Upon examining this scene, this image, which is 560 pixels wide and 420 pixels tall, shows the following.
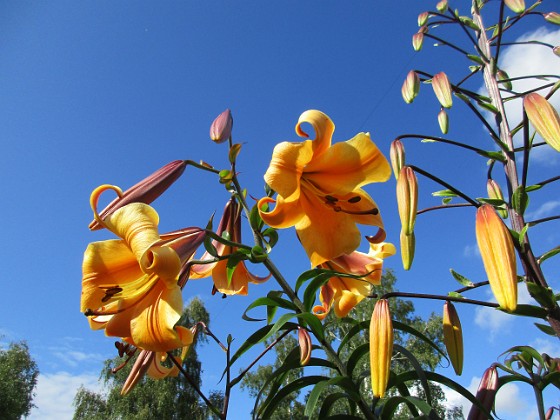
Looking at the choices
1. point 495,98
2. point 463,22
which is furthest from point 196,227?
point 463,22

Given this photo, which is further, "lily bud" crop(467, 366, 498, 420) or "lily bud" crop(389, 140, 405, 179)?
"lily bud" crop(389, 140, 405, 179)

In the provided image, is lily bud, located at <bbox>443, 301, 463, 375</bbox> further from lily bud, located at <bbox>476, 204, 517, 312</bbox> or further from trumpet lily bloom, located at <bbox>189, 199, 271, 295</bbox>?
trumpet lily bloom, located at <bbox>189, 199, 271, 295</bbox>

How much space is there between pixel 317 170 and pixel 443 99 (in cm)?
82

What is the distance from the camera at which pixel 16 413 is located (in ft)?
52.2

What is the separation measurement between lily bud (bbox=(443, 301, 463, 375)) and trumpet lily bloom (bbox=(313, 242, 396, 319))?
148mm

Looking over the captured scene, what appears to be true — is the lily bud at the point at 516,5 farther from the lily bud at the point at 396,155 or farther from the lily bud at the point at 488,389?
the lily bud at the point at 488,389

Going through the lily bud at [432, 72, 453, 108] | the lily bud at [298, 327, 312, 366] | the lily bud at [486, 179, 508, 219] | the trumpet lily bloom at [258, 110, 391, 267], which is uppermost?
the lily bud at [432, 72, 453, 108]

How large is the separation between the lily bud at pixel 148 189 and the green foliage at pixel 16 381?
58.6ft

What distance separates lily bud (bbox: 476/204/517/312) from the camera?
0.67 meters

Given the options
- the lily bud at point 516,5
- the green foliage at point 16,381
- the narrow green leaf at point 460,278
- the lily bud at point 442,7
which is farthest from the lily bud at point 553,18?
the green foliage at point 16,381

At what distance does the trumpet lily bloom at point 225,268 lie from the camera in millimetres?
955

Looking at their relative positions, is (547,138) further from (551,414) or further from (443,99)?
(551,414)

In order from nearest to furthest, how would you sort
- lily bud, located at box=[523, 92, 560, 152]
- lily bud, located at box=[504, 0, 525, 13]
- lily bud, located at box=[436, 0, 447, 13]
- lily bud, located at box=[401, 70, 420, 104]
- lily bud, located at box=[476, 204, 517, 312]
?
lily bud, located at box=[476, 204, 517, 312]
lily bud, located at box=[523, 92, 560, 152]
lily bud, located at box=[401, 70, 420, 104]
lily bud, located at box=[504, 0, 525, 13]
lily bud, located at box=[436, 0, 447, 13]

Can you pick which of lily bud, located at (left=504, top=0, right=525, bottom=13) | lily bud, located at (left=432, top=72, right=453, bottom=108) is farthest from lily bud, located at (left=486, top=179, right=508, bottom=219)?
lily bud, located at (left=504, top=0, right=525, bottom=13)
